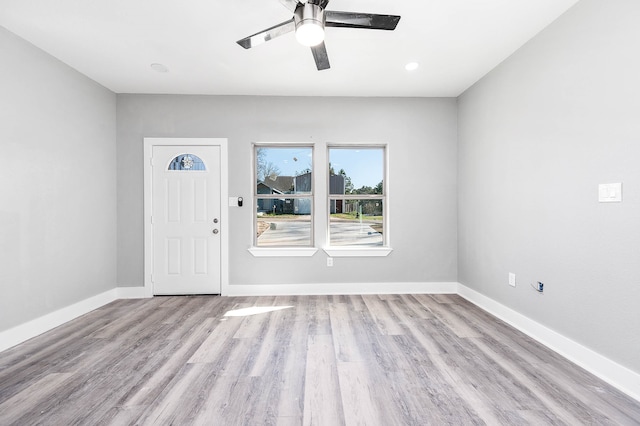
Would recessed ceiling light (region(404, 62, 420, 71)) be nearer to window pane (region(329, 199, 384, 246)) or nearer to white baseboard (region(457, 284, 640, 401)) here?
window pane (region(329, 199, 384, 246))

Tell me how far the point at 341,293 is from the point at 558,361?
90.5 inches

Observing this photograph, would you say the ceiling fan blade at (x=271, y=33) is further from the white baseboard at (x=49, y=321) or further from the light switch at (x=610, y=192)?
the white baseboard at (x=49, y=321)

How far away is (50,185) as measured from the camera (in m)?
2.81

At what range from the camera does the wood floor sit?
1.60 meters

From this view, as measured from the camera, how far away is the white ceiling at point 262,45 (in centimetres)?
219

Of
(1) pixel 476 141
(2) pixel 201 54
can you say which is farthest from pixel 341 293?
(2) pixel 201 54

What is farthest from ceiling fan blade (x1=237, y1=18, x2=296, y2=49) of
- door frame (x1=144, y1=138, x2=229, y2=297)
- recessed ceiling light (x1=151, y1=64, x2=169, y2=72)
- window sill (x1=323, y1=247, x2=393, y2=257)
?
window sill (x1=323, y1=247, x2=393, y2=257)

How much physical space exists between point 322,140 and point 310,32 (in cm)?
210

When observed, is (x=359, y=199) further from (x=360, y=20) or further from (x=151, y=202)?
(x=151, y=202)

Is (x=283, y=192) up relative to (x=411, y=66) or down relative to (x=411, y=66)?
down

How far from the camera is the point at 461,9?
2.21 m

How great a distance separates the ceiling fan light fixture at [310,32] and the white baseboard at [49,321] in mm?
3344

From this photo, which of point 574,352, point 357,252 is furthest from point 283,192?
point 574,352

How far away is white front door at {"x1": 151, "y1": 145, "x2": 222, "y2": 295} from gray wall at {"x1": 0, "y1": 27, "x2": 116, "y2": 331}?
564 mm
